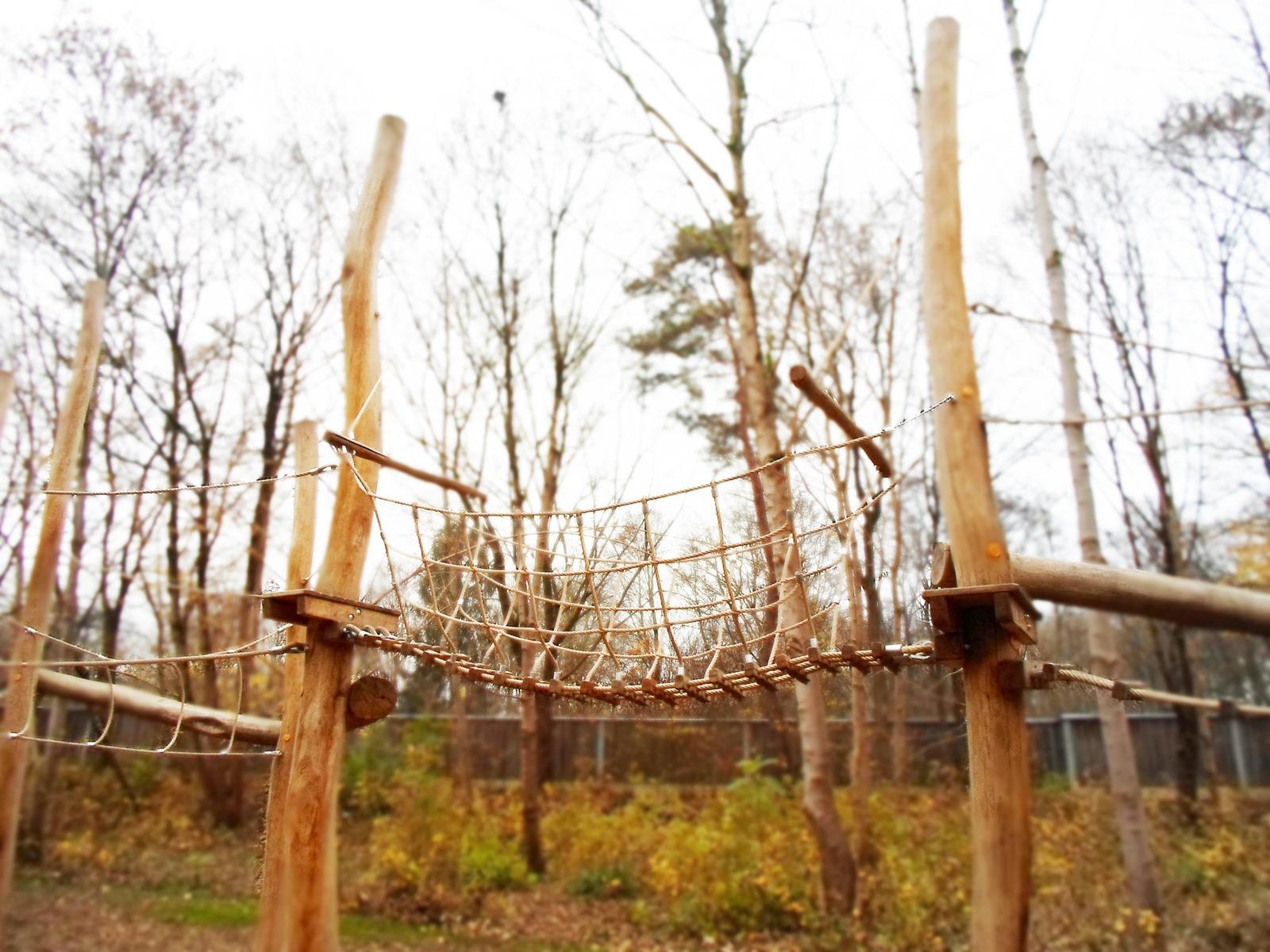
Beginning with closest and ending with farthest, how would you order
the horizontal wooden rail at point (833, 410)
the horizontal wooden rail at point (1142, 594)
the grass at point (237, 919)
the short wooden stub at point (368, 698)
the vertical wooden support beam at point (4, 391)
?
the horizontal wooden rail at point (833, 410)
the horizontal wooden rail at point (1142, 594)
the short wooden stub at point (368, 698)
the vertical wooden support beam at point (4, 391)
the grass at point (237, 919)

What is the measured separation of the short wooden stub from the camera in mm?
2707

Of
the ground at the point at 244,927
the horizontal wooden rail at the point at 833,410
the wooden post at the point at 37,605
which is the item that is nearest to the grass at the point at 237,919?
the ground at the point at 244,927

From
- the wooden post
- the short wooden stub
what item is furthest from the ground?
the short wooden stub

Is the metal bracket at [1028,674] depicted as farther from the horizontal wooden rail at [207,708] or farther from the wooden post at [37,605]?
the wooden post at [37,605]

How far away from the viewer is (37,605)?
169 inches

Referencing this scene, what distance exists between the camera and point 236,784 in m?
9.34

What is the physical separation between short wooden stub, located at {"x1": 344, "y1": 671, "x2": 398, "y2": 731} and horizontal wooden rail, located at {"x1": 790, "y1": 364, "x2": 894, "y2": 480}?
4.82 ft

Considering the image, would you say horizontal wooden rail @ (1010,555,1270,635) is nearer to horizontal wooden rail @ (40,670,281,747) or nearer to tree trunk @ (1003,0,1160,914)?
tree trunk @ (1003,0,1160,914)

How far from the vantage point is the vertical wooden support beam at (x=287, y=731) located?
2742 mm

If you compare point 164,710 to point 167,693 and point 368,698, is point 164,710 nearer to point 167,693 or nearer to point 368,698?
point 167,693

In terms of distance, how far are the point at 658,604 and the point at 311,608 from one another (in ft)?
3.14

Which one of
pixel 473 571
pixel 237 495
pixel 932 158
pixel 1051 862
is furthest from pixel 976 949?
pixel 237 495

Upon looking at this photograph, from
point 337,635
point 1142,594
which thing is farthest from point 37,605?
point 1142,594

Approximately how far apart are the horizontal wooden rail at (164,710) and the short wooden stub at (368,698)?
0.94m
